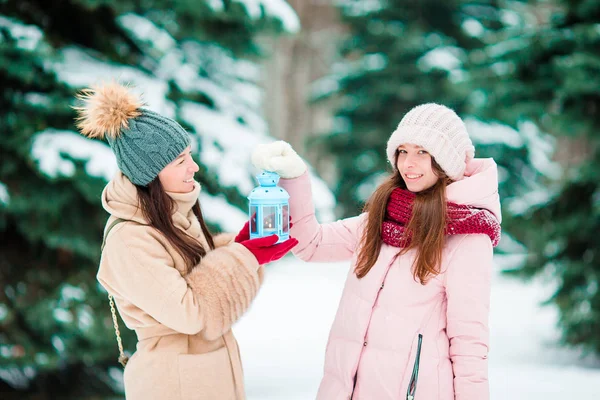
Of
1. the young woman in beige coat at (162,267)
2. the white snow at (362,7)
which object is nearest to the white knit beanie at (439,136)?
the young woman in beige coat at (162,267)

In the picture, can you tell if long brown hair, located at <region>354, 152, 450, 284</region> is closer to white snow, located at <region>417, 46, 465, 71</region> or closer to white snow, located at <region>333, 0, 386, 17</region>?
white snow, located at <region>417, 46, 465, 71</region>

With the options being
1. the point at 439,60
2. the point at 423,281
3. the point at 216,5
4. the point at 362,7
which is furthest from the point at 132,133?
the point at 362,7

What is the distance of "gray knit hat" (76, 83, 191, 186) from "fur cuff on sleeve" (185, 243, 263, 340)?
431mm

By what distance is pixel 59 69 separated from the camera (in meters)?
5.30

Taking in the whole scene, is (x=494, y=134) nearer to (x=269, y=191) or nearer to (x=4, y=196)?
(x=4, y=196)

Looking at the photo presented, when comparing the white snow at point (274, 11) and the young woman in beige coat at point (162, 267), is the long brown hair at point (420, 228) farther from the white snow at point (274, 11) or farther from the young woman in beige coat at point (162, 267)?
the white snow at point (274, 11)

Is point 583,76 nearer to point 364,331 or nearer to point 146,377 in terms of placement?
point 364,331

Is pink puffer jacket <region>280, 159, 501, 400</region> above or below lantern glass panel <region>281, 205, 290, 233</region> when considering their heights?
below

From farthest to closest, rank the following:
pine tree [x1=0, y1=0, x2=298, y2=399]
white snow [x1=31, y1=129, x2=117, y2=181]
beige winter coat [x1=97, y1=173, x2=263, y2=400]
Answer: pine tree [x1=0, y1=0, x2=298, y2=399], white snow [x1=31, y1=129, x2=117, y2=181], beige winter coat [x1=97, y1=173, x2=263, y2=400]

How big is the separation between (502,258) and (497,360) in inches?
257

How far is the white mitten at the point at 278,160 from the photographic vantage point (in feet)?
9.42

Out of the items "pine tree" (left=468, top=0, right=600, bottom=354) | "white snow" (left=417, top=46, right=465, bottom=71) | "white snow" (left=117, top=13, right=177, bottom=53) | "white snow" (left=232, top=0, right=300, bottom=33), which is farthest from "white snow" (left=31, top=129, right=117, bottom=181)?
"white snow" (left=417, top=46, right=465, bottom=71)

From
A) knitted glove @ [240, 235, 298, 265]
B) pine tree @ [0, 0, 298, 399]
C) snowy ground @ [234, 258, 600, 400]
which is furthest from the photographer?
snowy ground @ [234, 258, 600, 400]

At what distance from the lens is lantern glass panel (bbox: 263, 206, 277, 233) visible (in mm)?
2764
